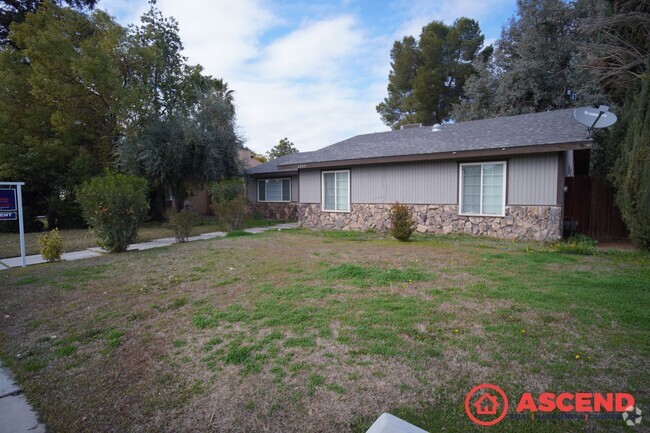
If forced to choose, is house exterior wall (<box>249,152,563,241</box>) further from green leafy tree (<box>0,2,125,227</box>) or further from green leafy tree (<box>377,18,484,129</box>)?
green leafy tree (<box>377,18,484,129</box>)

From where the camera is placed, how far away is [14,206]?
7211mm

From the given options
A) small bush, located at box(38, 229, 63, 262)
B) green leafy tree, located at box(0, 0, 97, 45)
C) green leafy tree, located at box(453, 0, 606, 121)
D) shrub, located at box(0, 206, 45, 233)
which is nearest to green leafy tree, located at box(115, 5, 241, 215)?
shrub, located at box(0, 206, 45, 233)

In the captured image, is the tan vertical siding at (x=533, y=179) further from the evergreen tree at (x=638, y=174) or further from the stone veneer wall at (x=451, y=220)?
the evergreen tree at (x=638, y=174)

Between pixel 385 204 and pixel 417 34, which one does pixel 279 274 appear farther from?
pixel 417 34

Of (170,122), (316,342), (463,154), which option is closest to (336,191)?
(463,154)

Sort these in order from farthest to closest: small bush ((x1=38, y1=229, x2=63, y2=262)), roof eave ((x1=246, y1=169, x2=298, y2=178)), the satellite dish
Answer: roof eave ((x1=246, y1=169, x2=298, y2=178)) → the satellite dish → small bush ((x1=38, y1=229, x2=63, y2=262))

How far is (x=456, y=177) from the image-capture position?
33.9 feet

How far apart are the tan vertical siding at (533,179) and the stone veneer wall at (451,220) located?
0.22 m

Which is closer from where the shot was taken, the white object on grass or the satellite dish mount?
the white object on grass

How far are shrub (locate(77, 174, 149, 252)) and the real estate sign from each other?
112cm

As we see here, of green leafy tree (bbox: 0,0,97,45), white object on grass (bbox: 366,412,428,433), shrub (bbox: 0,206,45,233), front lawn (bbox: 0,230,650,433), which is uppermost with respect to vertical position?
green leafy tree (bbox: 0,0,97,45)

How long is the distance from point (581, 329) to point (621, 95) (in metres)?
11.6

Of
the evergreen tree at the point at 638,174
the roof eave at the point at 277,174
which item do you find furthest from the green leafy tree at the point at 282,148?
the evergreen tree at the point at 638,174

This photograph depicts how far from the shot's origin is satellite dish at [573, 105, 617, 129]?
26.7 feet
